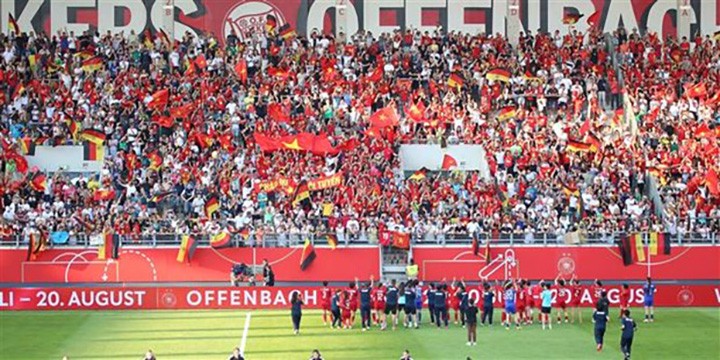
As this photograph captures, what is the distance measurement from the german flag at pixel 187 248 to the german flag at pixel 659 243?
15574 millimetres

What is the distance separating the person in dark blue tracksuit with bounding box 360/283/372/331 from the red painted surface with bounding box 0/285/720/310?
4245 mm

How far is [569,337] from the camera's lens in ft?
128

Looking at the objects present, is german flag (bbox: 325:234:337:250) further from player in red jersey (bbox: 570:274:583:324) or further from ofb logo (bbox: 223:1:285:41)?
ofb logo (bbox: 223:1:285:41)

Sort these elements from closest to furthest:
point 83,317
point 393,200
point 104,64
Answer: point 83,317, point 393,200, point 104,64

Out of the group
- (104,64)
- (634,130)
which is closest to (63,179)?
(104,64)

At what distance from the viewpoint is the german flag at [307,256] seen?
48.9 m

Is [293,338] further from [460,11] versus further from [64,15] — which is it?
[64,15]

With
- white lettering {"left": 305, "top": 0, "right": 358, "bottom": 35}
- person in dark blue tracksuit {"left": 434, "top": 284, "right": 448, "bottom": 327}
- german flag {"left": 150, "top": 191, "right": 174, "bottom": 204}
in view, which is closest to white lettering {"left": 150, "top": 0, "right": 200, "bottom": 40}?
white lettering {"left": 305, "top": 0, "right": 358, "bottom": 35}

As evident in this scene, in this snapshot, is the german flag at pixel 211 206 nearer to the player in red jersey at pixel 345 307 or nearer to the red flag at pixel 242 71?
the red flag at pixel 242 71

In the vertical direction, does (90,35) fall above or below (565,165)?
above

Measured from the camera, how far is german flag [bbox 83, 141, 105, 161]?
53.8m

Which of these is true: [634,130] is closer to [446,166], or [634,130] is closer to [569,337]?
→ [446,166]

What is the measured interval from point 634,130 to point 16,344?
1045 inches

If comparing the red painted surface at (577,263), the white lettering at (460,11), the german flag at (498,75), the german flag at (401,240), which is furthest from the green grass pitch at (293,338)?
the white lettering at (460,11)
